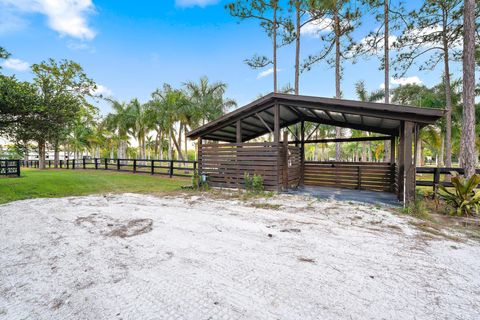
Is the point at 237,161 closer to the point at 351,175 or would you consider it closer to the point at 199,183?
the point at 199,183

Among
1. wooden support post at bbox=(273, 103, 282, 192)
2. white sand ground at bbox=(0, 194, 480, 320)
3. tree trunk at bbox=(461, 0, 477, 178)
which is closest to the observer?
white sand ground at bbox=(0, 194, 480, 320)

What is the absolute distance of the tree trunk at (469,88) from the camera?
620 cm

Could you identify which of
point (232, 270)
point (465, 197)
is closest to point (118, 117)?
point (232, 270)

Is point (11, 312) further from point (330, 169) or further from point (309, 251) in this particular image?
point (330, 169)

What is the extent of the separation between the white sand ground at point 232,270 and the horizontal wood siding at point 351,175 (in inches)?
174

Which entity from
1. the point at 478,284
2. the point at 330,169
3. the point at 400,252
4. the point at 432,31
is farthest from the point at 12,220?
the point at 432,31

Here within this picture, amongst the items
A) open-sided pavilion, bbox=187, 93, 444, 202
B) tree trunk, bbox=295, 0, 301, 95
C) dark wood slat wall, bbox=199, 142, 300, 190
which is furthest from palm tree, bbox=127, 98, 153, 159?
dark wood slat wall, bbox=199, 142, 300, 190

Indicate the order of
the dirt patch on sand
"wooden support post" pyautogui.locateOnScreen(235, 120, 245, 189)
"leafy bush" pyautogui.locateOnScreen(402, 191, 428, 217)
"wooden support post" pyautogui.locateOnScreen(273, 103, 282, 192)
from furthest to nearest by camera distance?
"wooden support post" pyautogui.locateOnScreen(235, 120, 245, 189) → "wooden support post" pyautogui.locateOnScreen(273, 103, 282, 192) → "leafy bush" pyautogui.locateOnScreen(402, 191, 428, 217) → the dirt patch on sand

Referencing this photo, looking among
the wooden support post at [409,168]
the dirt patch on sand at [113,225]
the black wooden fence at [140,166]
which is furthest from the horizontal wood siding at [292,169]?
the dirt patch on sand at [113,225]

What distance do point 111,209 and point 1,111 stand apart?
5775mm

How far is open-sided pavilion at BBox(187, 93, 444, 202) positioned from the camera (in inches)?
253

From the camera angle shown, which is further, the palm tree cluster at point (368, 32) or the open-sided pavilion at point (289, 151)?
the palm tree cluster at point (368, 32)

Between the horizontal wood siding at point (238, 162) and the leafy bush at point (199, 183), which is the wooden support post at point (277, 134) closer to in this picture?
the horizontal wood siding at point (238, 162)

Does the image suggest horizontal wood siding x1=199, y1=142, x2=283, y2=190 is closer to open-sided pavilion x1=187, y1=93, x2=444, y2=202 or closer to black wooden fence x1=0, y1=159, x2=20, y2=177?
open-sided pavilion x1=187, y1=93, x2=444, y2=202
